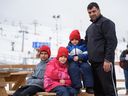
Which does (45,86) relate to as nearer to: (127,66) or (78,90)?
(78,90)

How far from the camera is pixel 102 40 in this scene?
173 inches

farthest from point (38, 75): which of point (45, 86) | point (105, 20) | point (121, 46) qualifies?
point (121, 46)

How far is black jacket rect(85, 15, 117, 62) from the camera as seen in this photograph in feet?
14.0

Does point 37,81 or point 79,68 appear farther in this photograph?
point 37,81

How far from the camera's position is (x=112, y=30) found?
432 cm

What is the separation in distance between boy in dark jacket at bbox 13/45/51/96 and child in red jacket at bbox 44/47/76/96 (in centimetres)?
15

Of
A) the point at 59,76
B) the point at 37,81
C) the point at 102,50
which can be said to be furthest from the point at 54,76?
the point at 102,50

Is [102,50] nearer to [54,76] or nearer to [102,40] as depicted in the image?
[102,40]

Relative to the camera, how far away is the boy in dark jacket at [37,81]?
4488mm

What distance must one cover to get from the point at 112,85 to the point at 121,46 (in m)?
95.4

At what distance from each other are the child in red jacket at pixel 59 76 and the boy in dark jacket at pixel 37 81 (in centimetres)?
15

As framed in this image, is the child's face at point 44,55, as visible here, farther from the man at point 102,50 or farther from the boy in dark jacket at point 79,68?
the man at point 102,50

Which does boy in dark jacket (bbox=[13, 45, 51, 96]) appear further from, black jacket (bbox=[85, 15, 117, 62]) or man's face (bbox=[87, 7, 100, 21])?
man's face (bbox=[87, 7, 100, 21])

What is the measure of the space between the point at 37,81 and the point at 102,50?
0.96 m
